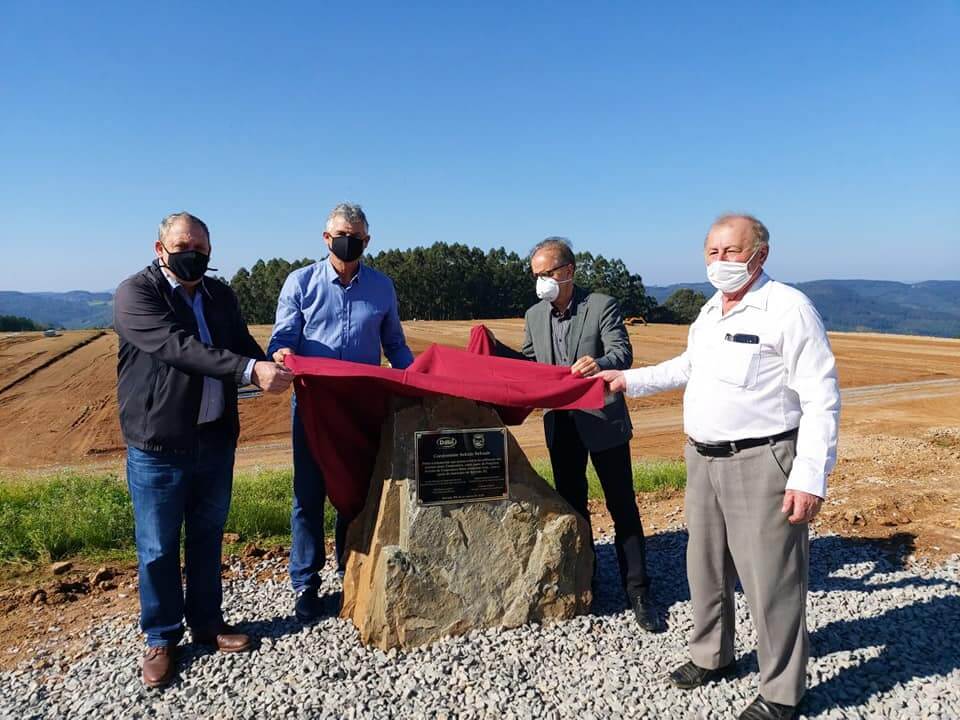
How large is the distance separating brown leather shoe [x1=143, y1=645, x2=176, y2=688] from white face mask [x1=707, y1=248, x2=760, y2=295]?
13.3 feet

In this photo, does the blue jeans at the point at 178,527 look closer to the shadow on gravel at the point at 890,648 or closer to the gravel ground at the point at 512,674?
the gravel ground at the point at 512,674

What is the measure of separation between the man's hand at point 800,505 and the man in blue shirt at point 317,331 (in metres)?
3.03

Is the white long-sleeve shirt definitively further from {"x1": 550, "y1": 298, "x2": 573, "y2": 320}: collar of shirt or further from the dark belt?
{"x1": 550, "y1": 298, "x2": 573, "y2": 320}: collar of shirt

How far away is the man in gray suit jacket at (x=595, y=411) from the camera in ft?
15.7

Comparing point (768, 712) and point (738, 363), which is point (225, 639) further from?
point (738, 363)

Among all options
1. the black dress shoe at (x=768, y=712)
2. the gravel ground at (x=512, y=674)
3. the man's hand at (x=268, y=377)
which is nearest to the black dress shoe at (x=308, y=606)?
the gravel ground at (x=512, y=674)

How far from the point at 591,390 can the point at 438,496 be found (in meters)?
1.30

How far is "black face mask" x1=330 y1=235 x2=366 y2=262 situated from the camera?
15.4 ft

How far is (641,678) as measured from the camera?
4164mm

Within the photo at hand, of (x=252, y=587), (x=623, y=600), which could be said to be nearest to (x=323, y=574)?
(x=252, y=587)

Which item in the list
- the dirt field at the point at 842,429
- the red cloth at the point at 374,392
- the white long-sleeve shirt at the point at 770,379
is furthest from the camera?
the dirt field at the point at 842,429

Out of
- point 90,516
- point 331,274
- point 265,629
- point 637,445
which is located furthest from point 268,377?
point 637,445

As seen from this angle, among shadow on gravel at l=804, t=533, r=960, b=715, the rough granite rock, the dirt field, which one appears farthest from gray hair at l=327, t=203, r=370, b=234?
the dirt field

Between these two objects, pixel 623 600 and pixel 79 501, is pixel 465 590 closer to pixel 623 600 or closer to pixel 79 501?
pixel 623 600
